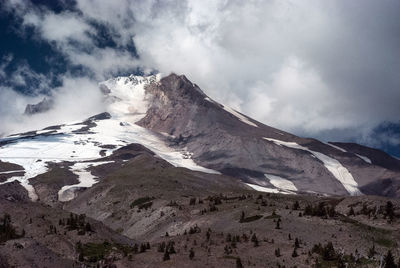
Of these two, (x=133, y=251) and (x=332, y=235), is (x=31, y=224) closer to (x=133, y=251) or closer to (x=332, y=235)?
(x=133, y=251)

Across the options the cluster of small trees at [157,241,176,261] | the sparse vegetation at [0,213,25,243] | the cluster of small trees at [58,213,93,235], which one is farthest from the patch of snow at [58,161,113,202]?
the cluster of small trees at [157,241,176,261]

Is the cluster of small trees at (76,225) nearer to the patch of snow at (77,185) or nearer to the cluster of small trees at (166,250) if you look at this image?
the cluster of small trees at (166,250)

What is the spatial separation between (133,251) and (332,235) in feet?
66.0

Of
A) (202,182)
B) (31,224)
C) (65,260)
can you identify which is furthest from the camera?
(202,182)

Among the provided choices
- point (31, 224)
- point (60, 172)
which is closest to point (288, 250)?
point (31, 224)

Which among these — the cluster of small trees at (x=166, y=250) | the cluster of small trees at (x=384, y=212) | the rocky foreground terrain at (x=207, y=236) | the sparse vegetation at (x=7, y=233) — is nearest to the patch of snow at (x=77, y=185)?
the rocky foreground terrain at (x=207, y=236)

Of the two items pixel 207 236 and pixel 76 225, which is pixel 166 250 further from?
pixel 76 225

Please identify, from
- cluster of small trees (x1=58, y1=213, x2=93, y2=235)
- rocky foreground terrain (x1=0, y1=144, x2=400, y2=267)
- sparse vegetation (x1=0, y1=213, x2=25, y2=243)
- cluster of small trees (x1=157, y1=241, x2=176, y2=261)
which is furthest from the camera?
cluster of small trees (x1=58, y1=213, x2=93, y2=235)

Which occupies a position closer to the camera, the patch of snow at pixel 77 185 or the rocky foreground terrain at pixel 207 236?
the rocky foreground terrain at pixel 207 236

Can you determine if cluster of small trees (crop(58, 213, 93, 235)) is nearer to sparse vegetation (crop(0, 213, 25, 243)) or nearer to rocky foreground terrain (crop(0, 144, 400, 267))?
rocky foreground terrain (crop(0, 144, 400, 267))

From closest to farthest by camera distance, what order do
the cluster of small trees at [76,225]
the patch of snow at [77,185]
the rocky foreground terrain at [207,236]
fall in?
the rocky foreground terrain at [207,236] → the cluster of small trees at [76,225] → the patch of snow at [77,185]

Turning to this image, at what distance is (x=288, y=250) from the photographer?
4288cm

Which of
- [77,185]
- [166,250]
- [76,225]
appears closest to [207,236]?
[166,250]

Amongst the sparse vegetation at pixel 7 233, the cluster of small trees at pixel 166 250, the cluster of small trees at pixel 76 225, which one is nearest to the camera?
the cluster of small trees at pixel 166 250
